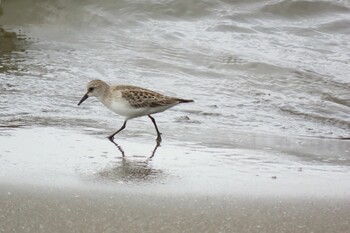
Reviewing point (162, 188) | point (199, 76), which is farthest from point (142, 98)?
point (199, 76)

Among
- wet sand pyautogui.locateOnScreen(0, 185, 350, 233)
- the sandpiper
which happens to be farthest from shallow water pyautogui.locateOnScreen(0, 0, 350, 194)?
wet sand pyautogui.locateOnScreen(0, 185, 350, 233)

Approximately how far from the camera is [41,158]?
210 inches

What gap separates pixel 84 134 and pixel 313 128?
262 cm

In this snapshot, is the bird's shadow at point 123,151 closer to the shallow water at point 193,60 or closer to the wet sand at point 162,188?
the wet sand at point 162,188

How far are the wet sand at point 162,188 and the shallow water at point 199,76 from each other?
4cm

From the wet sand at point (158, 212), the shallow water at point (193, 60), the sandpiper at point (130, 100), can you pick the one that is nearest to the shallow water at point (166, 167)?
the wet sand at point (158, 212)

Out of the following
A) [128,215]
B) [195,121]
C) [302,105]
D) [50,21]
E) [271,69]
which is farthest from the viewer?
[50,21]

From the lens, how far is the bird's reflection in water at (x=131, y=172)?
4.93 m

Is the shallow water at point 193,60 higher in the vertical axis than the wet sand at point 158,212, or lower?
lower

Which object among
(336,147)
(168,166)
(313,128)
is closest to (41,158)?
(168,166)

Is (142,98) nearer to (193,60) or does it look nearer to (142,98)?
(142,98)

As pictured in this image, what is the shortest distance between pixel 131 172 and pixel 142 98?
5.41 feet

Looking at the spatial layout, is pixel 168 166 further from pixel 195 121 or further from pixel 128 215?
pixel 195 121

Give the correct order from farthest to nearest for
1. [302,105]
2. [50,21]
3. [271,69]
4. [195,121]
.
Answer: [50,21], [271,69], [302,105], [195,121]
